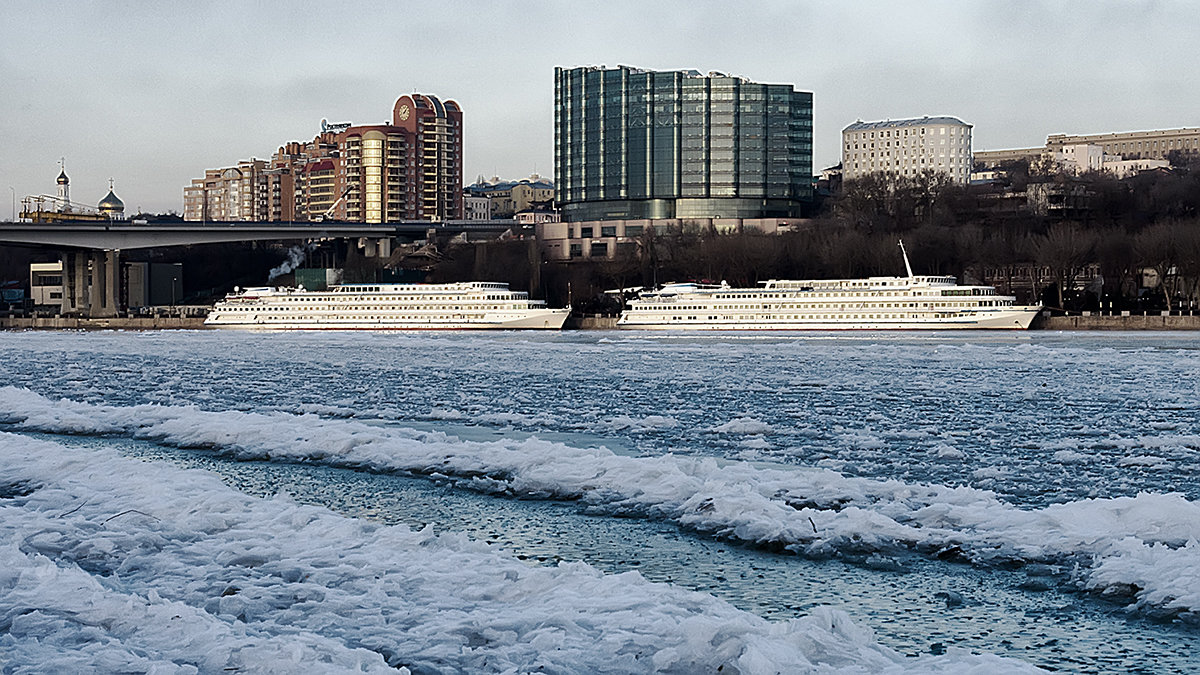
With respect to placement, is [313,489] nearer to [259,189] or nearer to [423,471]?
[423,471]

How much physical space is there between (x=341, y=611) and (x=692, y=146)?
116133 millimetres

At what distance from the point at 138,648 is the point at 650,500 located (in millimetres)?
5780

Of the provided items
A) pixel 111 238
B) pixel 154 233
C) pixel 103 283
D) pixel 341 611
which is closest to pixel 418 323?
pixel 154 233

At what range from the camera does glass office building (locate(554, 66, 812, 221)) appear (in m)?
122

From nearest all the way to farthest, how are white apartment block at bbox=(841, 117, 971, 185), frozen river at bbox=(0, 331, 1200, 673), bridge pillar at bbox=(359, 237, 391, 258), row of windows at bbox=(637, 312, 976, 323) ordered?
frozen river at bbox=(0, 331, 1200, 673) < row of windows at bbox=(637, 312, 976, 323) < bridge pillar at bbox=(359, 237, 391, 258) < white apartment block at bbox=(841, 117, 971, 185)

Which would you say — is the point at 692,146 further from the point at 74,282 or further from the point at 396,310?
the point at 74,282

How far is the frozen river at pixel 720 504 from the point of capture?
767 cm

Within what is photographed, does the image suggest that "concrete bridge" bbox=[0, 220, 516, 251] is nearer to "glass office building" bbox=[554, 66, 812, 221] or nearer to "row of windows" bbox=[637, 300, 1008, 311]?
"glass office building" bbox=[554, 66, 812, 221]

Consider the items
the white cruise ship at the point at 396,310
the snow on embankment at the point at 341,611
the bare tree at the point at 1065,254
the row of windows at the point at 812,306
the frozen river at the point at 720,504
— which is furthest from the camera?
the white cruise ship at the point at 396,310

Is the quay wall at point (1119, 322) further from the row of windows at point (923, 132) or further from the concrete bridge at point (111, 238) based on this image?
the row of windows at point (923, 132)

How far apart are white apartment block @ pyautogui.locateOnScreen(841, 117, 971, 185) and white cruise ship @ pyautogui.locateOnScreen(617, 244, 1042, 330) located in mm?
74515

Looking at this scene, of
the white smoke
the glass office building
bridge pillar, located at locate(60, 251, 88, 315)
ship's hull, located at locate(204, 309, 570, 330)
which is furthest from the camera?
the white smoke

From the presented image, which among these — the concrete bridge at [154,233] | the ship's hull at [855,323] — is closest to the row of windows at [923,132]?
the concrete bridge at [154,233]

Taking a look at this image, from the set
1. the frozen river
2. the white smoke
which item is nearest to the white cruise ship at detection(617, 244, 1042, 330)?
the frozen river
